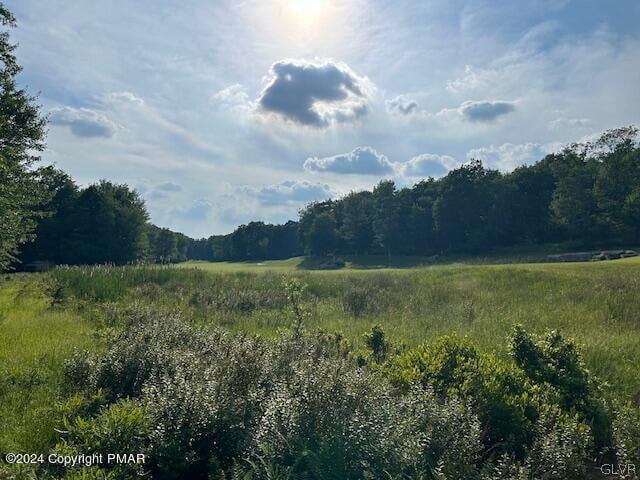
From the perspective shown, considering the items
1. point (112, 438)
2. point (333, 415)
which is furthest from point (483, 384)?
point (112, 438)

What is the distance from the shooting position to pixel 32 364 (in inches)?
277

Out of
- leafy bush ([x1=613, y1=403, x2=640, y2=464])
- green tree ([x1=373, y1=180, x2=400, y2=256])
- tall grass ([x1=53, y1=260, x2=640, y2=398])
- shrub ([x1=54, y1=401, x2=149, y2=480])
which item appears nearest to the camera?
shrub ([x1=54, y1=401, x2=149, y2=480])

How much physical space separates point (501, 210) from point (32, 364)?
65.3 m

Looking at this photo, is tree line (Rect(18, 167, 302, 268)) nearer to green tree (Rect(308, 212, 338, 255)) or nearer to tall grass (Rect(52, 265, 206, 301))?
green tree (Rect(308, 212, 338, 255))

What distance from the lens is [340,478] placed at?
3.57 m

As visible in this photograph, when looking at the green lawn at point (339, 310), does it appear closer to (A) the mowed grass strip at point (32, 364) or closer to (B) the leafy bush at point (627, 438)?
(A) the mowed grass strip at point (32, 364)

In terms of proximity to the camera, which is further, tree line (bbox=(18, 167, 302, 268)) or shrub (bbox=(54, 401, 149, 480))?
tree line (bbox=(18, 167, 302, 268))

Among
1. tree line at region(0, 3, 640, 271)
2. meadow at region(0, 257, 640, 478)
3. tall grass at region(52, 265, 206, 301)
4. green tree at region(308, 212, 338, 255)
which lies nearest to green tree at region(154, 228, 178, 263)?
tree line at region(0, 3, 640, 271)

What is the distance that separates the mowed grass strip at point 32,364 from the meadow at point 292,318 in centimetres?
2

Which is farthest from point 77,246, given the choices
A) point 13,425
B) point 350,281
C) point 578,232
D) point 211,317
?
point 578,232

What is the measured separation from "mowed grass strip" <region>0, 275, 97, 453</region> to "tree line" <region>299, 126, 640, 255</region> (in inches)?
2140

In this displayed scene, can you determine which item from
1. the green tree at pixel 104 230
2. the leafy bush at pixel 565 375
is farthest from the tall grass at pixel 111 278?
the green tree at pixel 104 230

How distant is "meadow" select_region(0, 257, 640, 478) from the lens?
6.00 meters

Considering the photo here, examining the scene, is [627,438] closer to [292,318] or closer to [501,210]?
[292,318]
